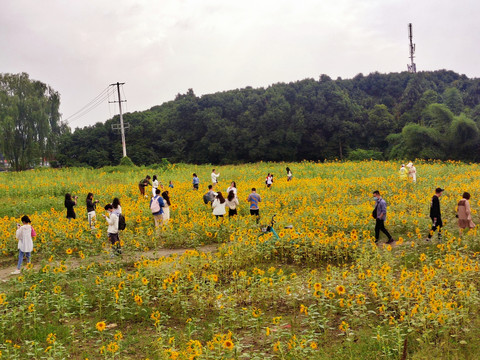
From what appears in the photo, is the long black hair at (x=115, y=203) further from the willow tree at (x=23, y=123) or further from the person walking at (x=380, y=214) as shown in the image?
the willow tree at (x=23, y=123)

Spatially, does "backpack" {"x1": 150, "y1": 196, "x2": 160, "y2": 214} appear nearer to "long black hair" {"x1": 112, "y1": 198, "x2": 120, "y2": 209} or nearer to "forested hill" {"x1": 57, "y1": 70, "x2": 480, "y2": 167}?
"long black hair" {"x1": 112, "y1": 198, "x2": 120, "y2": 209}

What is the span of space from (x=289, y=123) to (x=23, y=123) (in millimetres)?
27986

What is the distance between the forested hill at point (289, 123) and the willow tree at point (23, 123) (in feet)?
21.1

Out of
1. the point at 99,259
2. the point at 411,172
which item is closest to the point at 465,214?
the point at 99,259

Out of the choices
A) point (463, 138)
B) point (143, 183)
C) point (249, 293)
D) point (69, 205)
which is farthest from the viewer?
point (463, 138)

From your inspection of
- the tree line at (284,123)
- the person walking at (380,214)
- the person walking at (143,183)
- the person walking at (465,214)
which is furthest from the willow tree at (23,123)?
the person walking at (465,214)

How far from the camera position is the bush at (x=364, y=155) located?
39.9 metres

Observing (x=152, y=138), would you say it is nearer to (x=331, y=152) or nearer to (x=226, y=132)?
(x=226, y=132)

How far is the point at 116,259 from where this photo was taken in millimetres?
8680

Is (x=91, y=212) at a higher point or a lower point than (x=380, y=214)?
higher

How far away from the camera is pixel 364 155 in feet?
132

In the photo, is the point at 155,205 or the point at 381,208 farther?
the point at 155,205

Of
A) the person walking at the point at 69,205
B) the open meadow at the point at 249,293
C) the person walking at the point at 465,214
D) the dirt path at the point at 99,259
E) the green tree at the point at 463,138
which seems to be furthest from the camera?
the green tree at the point at 463,138

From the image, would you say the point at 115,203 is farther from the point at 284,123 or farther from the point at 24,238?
the point at 284,123
